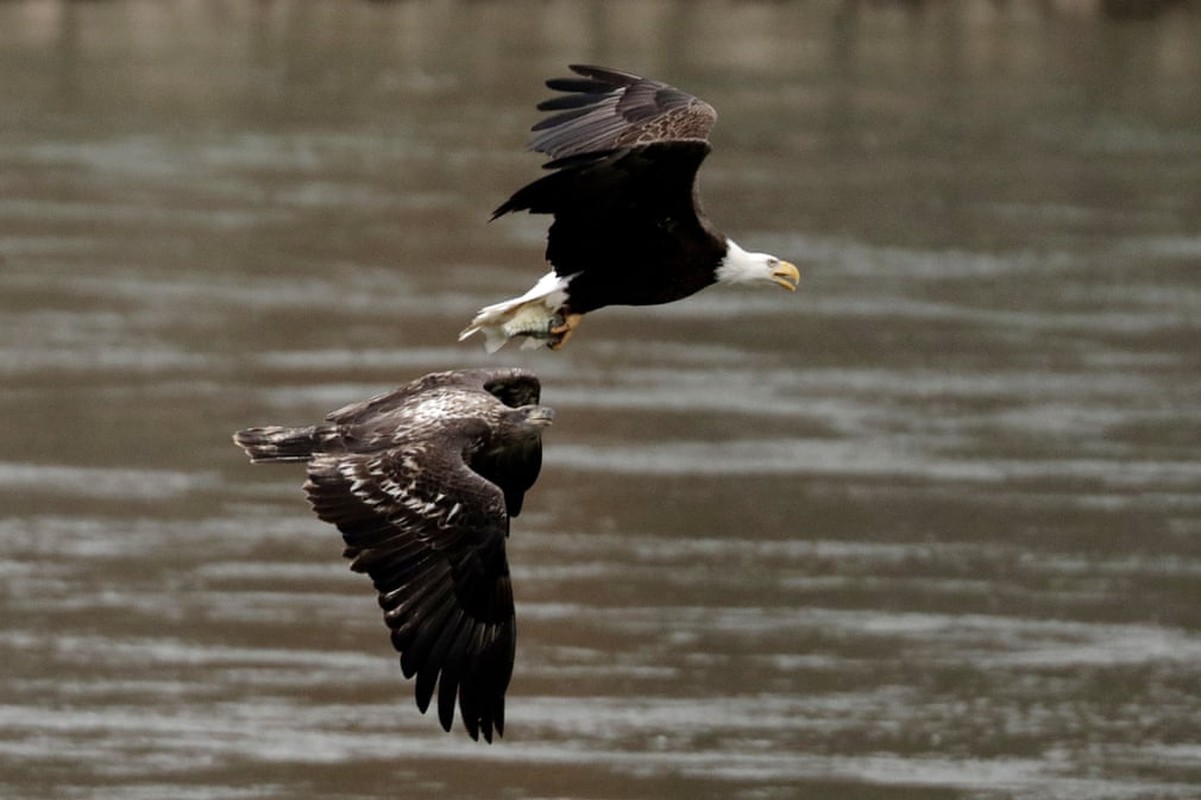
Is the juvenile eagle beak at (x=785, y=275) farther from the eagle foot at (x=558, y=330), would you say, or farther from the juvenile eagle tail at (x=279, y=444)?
the juvenile eagle tail at (x=279, y=444)

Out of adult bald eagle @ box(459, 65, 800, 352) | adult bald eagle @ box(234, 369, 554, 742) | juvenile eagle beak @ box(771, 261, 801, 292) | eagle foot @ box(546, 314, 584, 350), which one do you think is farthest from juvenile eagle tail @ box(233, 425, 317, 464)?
juvenile eagle beak @ box(771, 261, 801, 292)

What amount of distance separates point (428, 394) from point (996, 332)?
599 inches

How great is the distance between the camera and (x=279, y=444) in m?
9.26

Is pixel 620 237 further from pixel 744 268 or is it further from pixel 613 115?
pixel 613 115

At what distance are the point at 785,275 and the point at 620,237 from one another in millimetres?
672

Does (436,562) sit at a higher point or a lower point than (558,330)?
lower

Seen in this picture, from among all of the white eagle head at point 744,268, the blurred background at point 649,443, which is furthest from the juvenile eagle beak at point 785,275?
the blurred background at point 649,443

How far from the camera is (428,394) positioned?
9.34 metres

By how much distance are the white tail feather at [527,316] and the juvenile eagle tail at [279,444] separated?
570 millimetres

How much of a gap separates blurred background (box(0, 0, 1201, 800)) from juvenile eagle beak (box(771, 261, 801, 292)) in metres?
4.72

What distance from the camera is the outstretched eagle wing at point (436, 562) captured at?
8750 mm

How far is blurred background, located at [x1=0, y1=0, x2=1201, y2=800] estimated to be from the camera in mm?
15156

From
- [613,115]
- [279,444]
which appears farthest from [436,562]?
[613,115]

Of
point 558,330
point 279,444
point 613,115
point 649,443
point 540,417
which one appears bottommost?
point 649,443
